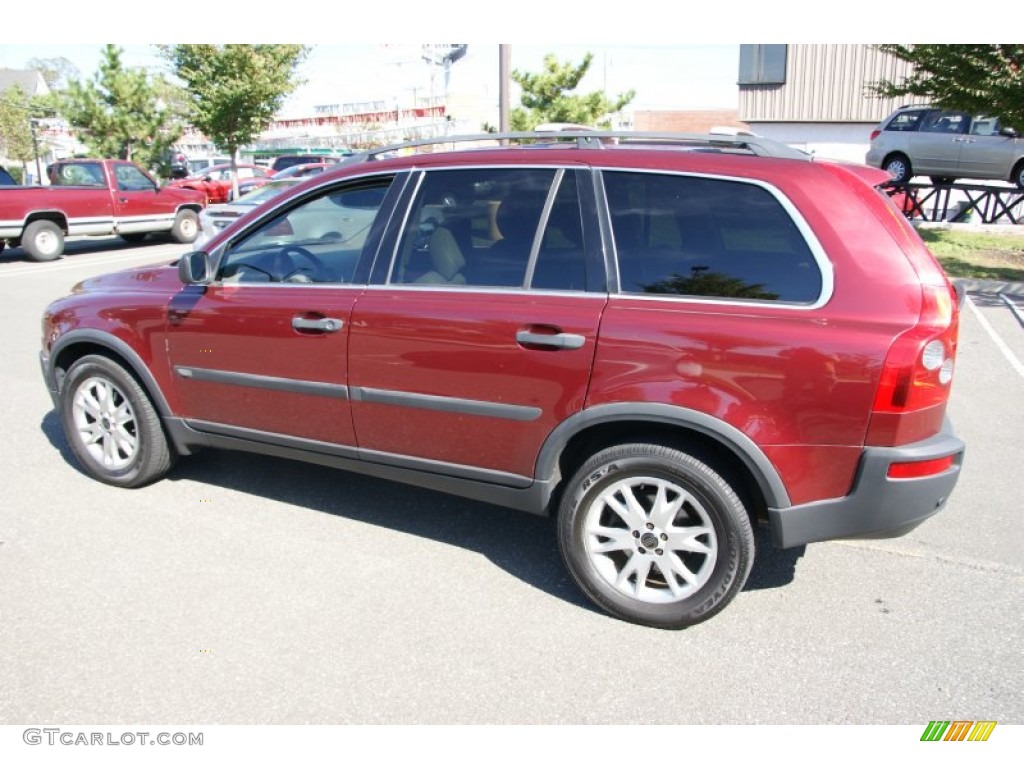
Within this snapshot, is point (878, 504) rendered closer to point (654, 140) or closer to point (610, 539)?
point (610, 539)

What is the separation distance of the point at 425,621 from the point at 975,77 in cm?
1172

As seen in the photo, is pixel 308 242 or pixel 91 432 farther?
pixel 91 432

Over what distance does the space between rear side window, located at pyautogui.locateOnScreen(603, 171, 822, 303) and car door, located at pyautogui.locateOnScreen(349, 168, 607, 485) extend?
14cm

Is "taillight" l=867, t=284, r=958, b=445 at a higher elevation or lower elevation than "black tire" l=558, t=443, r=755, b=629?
higher

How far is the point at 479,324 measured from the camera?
3.29m

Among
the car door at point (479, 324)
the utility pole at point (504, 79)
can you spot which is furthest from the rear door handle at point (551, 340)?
the utility pole at point (504, 79)

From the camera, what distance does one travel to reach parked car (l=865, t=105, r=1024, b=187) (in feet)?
56.0

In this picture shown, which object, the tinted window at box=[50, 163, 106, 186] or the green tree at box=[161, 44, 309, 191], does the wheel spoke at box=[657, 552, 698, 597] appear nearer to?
the tinted window at box=[50, 163, 106, 186]

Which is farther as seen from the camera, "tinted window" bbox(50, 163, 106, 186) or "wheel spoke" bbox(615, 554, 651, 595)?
"tinted window" bbox(50, 163, 106, 186)

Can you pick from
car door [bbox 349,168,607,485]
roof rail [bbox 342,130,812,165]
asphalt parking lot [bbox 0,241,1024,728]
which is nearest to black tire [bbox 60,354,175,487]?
asphalt parking lot [bbox 0,241,1024,728]

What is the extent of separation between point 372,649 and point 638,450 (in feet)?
4.13

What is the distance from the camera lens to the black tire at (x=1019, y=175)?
17.2m

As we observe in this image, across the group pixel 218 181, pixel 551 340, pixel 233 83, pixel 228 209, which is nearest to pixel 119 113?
pixel 218 181
